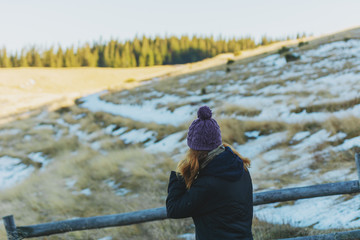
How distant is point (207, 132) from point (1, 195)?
30.3 ft

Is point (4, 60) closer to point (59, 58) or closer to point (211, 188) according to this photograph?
point (59, 58)

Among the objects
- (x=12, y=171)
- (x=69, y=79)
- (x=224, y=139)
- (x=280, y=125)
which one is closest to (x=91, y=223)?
(x=224, y=139)

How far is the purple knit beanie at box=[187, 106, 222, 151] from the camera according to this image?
84.7 inches

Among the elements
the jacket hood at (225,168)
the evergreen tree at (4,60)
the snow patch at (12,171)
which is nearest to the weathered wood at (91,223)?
the jacket hood at (225,168)

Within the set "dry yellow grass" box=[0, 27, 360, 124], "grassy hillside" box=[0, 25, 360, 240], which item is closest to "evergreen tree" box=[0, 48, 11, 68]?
"dry yellow grass" box=[0, 27, 360, 124]

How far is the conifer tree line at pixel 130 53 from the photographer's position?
8681 centimetres

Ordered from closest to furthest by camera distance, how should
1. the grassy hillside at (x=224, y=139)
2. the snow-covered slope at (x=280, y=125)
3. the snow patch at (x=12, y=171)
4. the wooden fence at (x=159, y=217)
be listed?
the wooden fence at (x=159, y=217) < the grassy hillside at (x=224, y=139) < the snow-covered slope at (x=280, y=125) < the snow patch at (x=12, y=171)

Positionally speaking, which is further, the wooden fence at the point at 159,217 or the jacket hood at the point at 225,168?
the wooden fence at the point at 159,217

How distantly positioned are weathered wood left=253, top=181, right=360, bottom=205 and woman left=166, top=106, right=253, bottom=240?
163cm

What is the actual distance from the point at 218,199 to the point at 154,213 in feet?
6.54

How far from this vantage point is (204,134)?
214 cm

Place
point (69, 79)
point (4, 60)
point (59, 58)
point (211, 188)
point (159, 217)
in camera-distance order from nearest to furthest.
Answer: point (211, 188) < point (159, 217) < point (69, 79) < point (4, 60) < point (59, 58)

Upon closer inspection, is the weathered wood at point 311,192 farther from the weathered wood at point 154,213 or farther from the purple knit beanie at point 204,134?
the purple knit beanie at point 204,134

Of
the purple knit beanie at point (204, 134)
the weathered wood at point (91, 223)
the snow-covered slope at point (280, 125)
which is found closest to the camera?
the purple knit beanie at point (204, 134)
